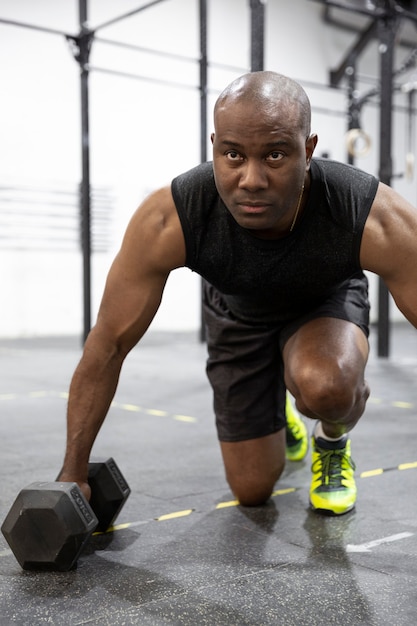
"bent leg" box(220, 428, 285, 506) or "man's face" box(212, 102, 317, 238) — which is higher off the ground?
"man's face" box(212, 102, 317, 238)

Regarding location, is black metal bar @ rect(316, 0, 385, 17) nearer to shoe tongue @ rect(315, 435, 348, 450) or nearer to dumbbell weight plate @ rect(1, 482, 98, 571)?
shoe tongue @ rect(315, 435, 348, 450)

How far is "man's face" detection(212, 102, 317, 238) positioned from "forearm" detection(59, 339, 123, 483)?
1.38ft

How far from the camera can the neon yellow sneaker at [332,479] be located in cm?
187

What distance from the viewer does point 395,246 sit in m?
1.48

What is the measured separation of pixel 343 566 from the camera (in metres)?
1.51

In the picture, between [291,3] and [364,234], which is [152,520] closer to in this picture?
[364,234]

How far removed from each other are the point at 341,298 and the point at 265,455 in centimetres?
45

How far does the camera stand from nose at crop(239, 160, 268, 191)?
138cm

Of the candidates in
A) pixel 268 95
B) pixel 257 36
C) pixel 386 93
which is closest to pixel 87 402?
pixel 268 95

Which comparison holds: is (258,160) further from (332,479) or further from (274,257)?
(332,479)

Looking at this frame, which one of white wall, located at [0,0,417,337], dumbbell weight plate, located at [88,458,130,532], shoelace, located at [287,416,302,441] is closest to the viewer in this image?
dumbbell weight plate, located at [88,458,130,532]

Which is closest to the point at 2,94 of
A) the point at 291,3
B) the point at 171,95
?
the point at 171,95

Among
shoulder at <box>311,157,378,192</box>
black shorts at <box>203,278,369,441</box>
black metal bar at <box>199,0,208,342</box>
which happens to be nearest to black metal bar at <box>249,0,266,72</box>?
black metal bar at <box>199,0,208,342</box>

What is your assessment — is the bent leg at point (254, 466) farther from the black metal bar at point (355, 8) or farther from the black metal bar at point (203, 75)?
the black metal bar at point (203, 75)
